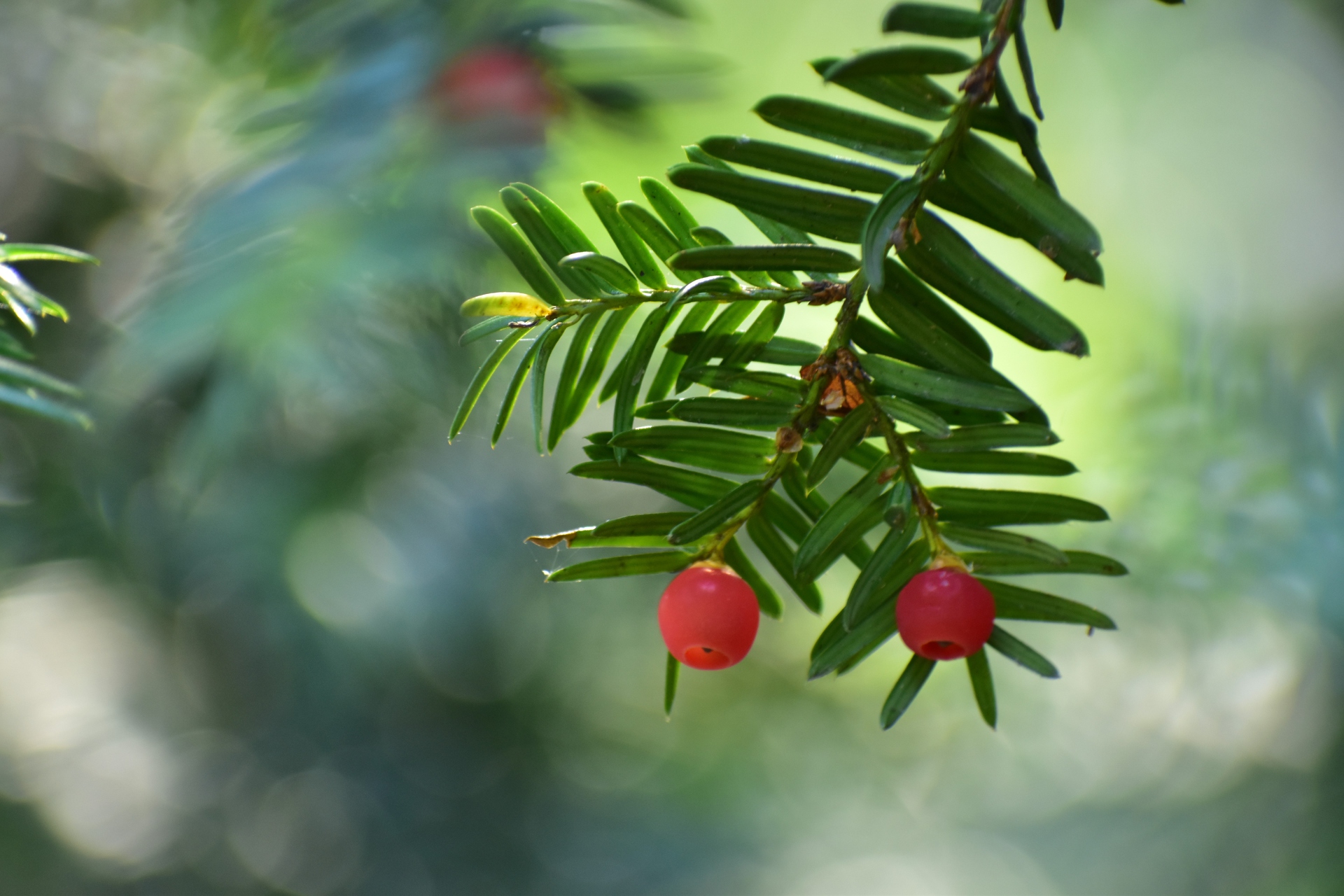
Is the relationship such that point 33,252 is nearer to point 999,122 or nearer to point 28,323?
point 28,323

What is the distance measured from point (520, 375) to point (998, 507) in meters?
0.10

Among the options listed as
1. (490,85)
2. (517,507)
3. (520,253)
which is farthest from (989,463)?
(517,507)

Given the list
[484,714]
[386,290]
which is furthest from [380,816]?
[386,290]

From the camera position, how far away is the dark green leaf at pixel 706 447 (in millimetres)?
190

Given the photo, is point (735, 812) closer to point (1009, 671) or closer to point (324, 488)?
point (1009, 671)

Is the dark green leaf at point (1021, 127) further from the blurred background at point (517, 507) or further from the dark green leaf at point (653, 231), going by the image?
the blurred background at point (517, 507)

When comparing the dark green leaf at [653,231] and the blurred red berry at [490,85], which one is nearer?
the dark green leaf at [653,231]

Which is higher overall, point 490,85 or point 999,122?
point 490,85

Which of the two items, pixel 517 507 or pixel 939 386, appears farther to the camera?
pixel 517 507

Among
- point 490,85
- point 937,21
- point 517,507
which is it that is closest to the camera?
point 937,21

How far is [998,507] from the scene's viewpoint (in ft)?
0.63

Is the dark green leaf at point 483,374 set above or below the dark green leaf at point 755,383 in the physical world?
below

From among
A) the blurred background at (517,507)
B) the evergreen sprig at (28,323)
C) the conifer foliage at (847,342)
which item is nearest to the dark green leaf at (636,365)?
the conifer foliage at (847,342)

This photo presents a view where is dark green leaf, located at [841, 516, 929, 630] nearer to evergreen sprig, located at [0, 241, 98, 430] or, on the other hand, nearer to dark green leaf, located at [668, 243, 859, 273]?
dark green leaf, located at [668, 243, 859, 273]
